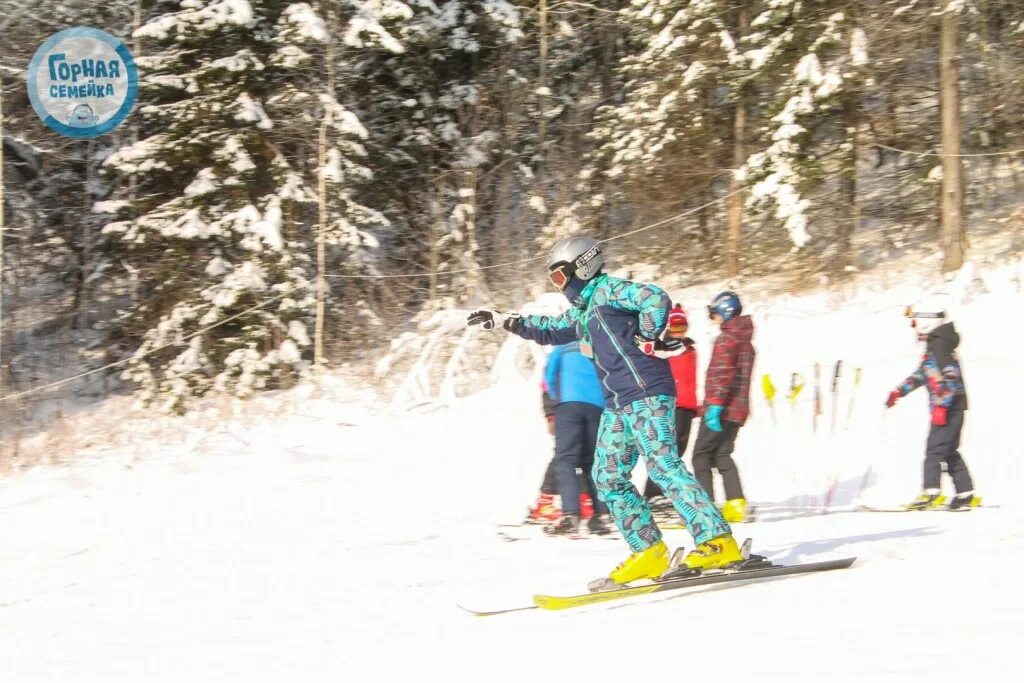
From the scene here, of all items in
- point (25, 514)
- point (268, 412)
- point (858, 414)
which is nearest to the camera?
point (25, 514)

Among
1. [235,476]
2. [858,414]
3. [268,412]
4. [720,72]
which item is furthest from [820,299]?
[235,476]

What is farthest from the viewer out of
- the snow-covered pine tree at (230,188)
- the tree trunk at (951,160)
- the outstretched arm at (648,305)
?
the snow-covered pine tree at (230,188)

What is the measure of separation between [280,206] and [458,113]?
5594 mm

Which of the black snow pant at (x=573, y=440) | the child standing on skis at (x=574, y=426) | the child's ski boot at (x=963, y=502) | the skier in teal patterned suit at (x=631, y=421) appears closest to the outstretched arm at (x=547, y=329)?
the skier in teal patterned suit at (x=631, y=421)

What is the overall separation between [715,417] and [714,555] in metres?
2.49

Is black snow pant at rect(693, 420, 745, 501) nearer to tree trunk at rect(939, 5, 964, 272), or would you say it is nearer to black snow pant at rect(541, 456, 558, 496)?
black snow pant at rect(541, 456, 558, 496)

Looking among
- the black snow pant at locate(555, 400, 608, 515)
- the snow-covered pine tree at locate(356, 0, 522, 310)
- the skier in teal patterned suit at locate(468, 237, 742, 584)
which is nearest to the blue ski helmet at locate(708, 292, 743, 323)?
the black snow pant at locate(555, 400, 608, 515)

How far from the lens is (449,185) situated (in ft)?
72.2

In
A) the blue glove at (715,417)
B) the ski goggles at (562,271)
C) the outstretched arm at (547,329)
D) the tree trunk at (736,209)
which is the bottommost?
the blue glove at (715,417)

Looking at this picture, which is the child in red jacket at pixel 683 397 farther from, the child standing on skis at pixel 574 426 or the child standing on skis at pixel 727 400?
the child standing on skis at pixel 574 426

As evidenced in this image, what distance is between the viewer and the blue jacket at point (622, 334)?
5012 mm

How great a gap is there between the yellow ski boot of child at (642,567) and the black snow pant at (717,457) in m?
2.48

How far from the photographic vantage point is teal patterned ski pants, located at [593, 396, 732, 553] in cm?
514

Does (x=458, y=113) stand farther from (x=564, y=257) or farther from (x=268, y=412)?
(x=564, y=257)
